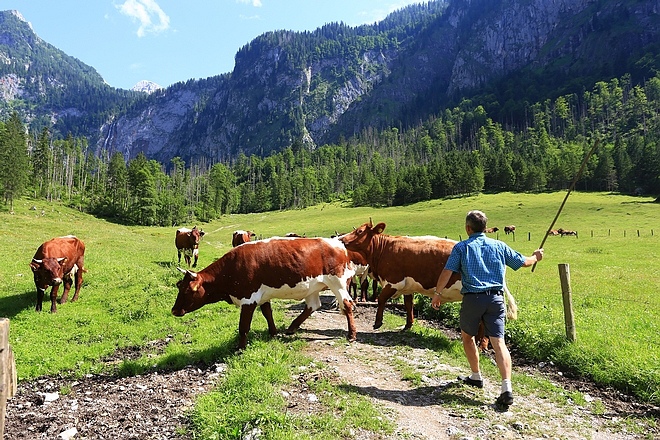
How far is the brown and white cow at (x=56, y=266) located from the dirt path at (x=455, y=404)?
32.5 ft

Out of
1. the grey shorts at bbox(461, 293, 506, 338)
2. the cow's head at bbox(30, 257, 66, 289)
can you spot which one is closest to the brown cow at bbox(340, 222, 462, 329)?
the grey shorts at bbox(461, 293, 506, 338)

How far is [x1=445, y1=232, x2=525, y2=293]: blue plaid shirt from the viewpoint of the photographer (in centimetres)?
698

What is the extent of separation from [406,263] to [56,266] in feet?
39.6

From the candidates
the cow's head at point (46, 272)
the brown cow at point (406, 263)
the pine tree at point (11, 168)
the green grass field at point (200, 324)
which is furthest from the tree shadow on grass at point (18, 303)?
the pine tree at point (11, 168)

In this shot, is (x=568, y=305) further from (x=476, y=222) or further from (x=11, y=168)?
(x=11, y=168)

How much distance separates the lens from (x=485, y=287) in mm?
6918

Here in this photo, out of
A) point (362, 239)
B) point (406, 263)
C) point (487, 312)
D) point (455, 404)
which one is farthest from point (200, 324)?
point (487, 312)

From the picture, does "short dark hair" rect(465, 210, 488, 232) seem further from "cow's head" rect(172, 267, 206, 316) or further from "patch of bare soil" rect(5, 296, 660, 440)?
"cow's head" rect(172, 267, 206, 316)

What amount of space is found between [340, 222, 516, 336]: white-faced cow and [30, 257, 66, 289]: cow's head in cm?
1021

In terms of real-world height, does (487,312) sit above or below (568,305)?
above

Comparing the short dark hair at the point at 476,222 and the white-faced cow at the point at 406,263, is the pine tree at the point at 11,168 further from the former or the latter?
the short dark hair at the point at 476,222

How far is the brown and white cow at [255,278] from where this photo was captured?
9453mm

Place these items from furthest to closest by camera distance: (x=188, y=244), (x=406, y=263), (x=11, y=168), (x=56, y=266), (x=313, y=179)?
1. (x=313, y=179)
2. (x=11, y=168)
3. (x=188, y=244)
4. (x=56, y=266)
5. (x=406, y=263)

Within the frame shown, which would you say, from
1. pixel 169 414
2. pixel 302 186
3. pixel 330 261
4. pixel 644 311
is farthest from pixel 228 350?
pixel 302 186
